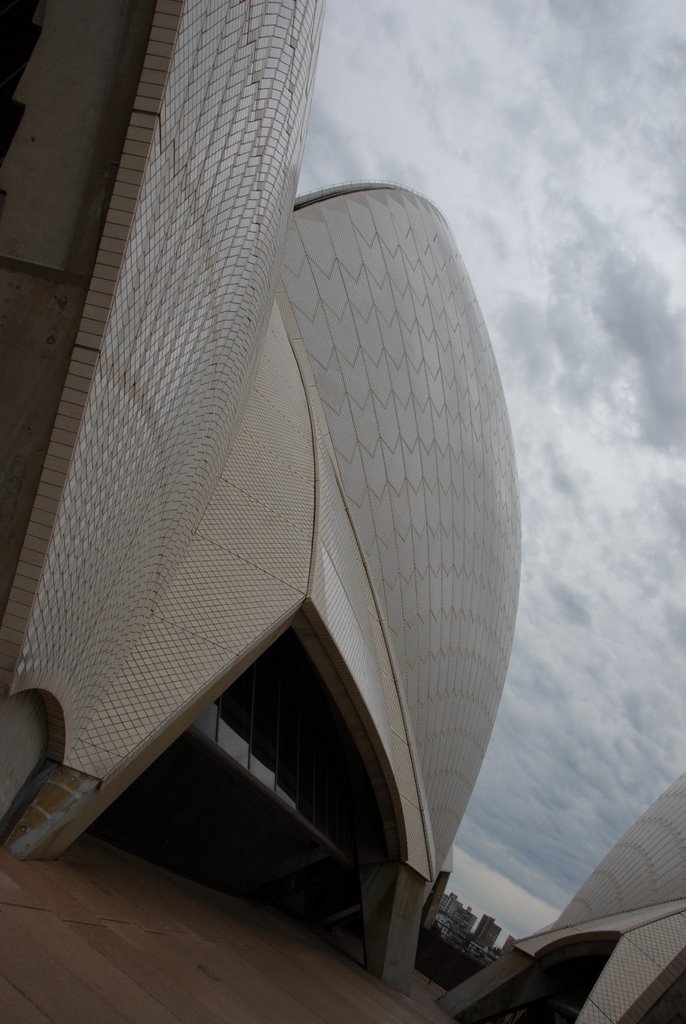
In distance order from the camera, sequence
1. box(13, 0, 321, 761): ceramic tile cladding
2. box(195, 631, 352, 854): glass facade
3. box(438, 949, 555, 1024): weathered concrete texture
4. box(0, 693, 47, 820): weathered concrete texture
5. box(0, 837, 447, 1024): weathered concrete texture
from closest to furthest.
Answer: box(0, 837, 447, 1024): weathered concrete texture → box(13, 0, 321, 761): ceramic tile cladding → box(0, 693, 47, 820): weathered concrete texture → box(195, 631, 352, 854): glass facade → box(438, 949, 555, 1024): weathered concrete texture

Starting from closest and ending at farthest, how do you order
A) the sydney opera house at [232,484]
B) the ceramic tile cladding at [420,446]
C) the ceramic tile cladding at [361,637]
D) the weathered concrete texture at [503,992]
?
→ 1. the sydney opera house at [232,484]
2. the ceramic tile cladding at [361,637]
3. the ceramic tile cladding at [420,446]
4. the weathered concrete texture at [503,992]

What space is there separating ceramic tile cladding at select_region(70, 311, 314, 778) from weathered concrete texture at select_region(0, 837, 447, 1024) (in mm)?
1239

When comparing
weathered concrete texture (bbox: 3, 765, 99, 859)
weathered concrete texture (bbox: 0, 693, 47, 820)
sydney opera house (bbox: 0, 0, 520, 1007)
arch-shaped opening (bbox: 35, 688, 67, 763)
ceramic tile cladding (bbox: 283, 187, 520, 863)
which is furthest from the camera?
ceramic tile cladding (bbox: 283, 187, 520, 863)

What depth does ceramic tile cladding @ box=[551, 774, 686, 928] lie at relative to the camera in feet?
58.1

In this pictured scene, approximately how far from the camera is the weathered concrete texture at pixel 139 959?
13.6ft

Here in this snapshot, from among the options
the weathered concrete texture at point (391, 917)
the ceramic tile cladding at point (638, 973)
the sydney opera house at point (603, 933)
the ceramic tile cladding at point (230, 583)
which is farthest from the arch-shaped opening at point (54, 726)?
the sydney opera house at point (603, 933)

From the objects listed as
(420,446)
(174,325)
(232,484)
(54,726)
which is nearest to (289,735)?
(232,484)

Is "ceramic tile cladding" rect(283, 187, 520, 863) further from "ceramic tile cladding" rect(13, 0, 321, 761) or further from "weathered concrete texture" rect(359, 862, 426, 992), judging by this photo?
"ceramic tile cladding" rect(13, 0, 321, 761)

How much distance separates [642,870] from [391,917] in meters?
7.46

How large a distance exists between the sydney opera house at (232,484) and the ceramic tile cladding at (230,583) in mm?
35

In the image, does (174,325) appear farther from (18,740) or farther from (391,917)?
(391,917)

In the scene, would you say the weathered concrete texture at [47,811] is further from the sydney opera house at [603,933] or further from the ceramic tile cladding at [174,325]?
the sydney opera house at [603,933]

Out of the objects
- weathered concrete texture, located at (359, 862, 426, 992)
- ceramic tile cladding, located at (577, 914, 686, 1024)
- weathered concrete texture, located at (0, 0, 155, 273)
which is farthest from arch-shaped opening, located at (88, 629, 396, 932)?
weathered concrete texture, located at (0, 0, 155, 273)

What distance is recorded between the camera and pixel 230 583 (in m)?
9.52
